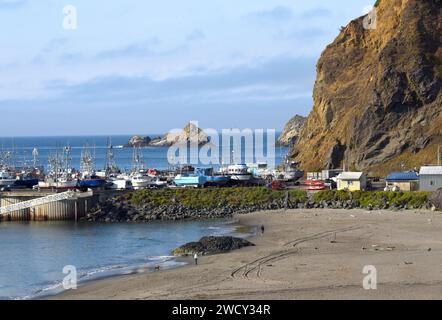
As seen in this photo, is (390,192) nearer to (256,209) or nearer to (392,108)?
(256,209)

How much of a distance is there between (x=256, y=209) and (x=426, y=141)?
1021 inches

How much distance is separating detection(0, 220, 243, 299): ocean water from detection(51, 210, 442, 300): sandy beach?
9.81 feet

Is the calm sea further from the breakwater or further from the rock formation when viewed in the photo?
the breakwater

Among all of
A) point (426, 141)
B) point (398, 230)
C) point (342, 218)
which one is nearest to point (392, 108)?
point (426, 141)

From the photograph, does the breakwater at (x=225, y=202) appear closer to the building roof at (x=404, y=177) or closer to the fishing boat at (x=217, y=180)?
the building roof at (x=404, y=177)

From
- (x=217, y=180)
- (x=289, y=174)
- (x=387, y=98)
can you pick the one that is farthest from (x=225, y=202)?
(x=387, y=98)

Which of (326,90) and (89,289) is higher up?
(326,90)

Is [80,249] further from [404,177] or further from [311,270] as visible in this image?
[404,177]

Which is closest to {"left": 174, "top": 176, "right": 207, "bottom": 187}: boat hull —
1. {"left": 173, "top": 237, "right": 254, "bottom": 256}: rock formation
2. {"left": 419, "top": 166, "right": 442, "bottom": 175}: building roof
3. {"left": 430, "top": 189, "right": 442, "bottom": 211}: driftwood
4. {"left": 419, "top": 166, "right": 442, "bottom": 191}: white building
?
{"left": 419, "top": 166, "right": 442, "bottom": 191}: white building

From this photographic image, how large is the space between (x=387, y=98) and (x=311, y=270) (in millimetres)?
59324

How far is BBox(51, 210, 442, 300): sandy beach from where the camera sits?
114 feet

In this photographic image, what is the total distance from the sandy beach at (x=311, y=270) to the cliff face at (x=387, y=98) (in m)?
33.6

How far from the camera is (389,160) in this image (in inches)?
3698

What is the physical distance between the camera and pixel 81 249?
55125mm
